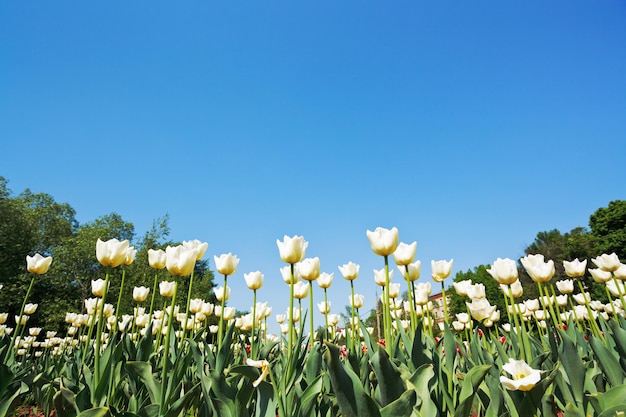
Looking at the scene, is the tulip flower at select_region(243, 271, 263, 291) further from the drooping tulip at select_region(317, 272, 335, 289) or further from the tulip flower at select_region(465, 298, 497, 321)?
the tulip flower at select_region(465, 298, 497, 321)

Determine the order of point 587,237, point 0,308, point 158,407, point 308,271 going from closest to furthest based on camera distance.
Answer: point 158,407 < point 308,271 < point 0,308 < point 587,237

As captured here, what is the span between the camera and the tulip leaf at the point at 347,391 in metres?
1.81

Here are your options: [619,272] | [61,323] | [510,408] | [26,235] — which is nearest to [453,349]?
[510,408]

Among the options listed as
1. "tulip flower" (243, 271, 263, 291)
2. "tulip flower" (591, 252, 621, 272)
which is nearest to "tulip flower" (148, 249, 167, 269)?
"tulip flower" (243, 271, 263, 291)

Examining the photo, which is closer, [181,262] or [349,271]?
[181,262]

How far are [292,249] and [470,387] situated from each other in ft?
4.73

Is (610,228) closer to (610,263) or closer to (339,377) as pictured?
(610,263)

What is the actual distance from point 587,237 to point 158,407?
32.2 meters

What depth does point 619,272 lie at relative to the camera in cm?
456

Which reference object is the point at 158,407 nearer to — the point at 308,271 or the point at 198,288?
the point at 308,271

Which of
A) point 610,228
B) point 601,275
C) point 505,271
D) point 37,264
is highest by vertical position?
point 610,228

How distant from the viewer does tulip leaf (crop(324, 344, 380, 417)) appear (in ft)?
5.93

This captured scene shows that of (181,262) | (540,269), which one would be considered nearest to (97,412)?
(181,262)

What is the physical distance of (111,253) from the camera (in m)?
2.79
